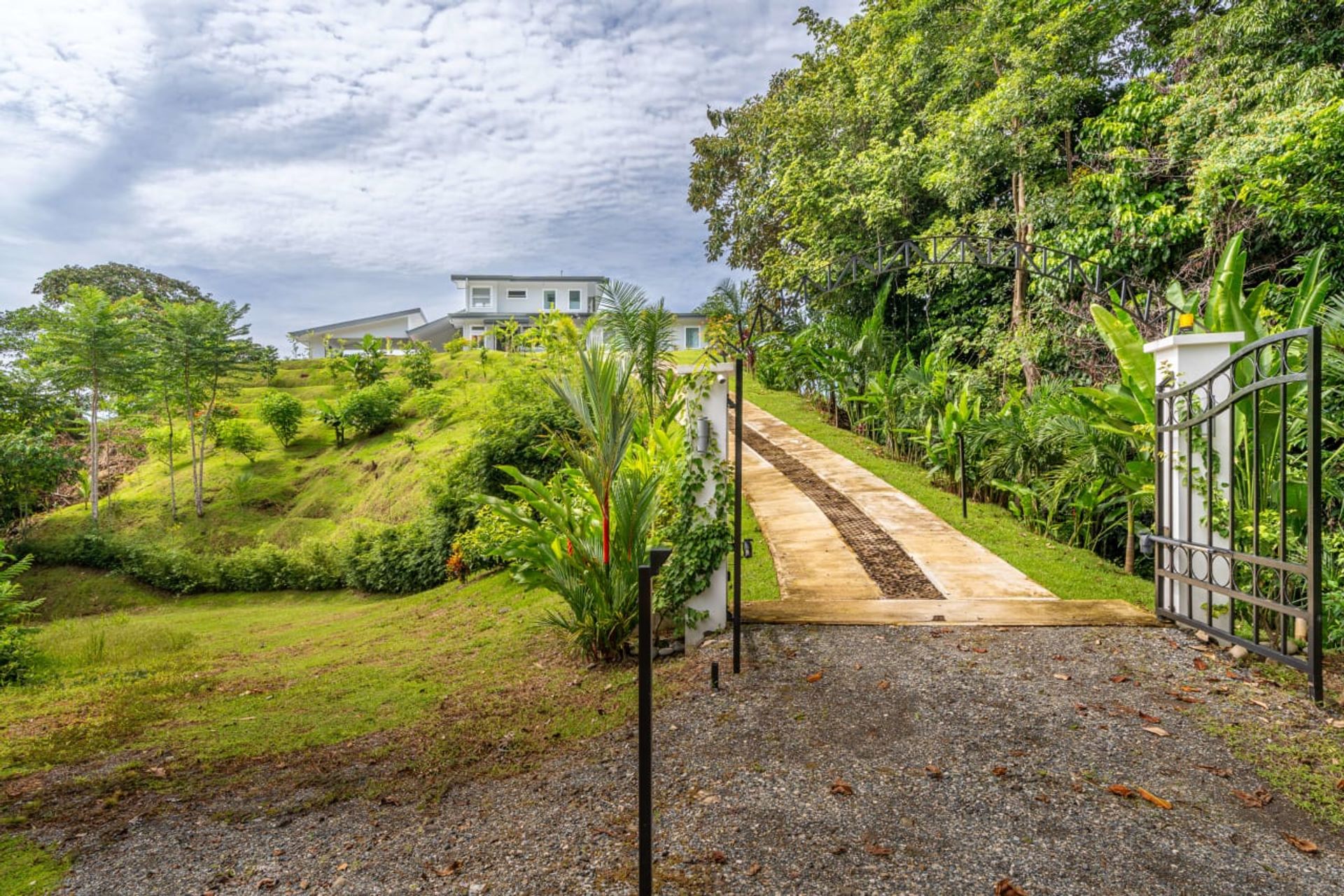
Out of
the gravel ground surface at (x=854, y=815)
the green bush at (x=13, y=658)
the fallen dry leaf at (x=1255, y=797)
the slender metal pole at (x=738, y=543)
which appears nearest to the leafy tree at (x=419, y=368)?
the green bush at (x=13, y=658)

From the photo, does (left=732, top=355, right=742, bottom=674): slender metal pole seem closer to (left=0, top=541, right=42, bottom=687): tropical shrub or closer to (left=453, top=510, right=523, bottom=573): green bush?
(left=453, top=510, right=523, bottom=573): green bush

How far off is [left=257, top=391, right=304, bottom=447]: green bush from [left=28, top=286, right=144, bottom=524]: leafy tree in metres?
3.97

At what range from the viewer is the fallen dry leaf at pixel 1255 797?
108 inches

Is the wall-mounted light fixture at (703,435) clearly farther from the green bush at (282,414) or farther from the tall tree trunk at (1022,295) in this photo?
the green bush at (282,414)

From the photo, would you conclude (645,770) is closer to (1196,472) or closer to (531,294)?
(1196,472)

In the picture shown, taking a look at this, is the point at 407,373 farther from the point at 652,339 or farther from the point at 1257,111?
the point at 1257,111

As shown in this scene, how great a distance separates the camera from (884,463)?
11.2 metres

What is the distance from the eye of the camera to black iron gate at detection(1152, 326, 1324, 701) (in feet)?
12.7

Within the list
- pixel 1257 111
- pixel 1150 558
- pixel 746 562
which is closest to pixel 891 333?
pixel 1257 111

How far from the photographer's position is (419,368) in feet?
74.7

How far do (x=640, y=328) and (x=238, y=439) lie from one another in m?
18.1

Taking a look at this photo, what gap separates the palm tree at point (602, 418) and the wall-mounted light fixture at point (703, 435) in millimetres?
574

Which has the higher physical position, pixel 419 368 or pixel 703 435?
pixel 419 368

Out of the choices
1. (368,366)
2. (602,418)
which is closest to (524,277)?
(368,366)
